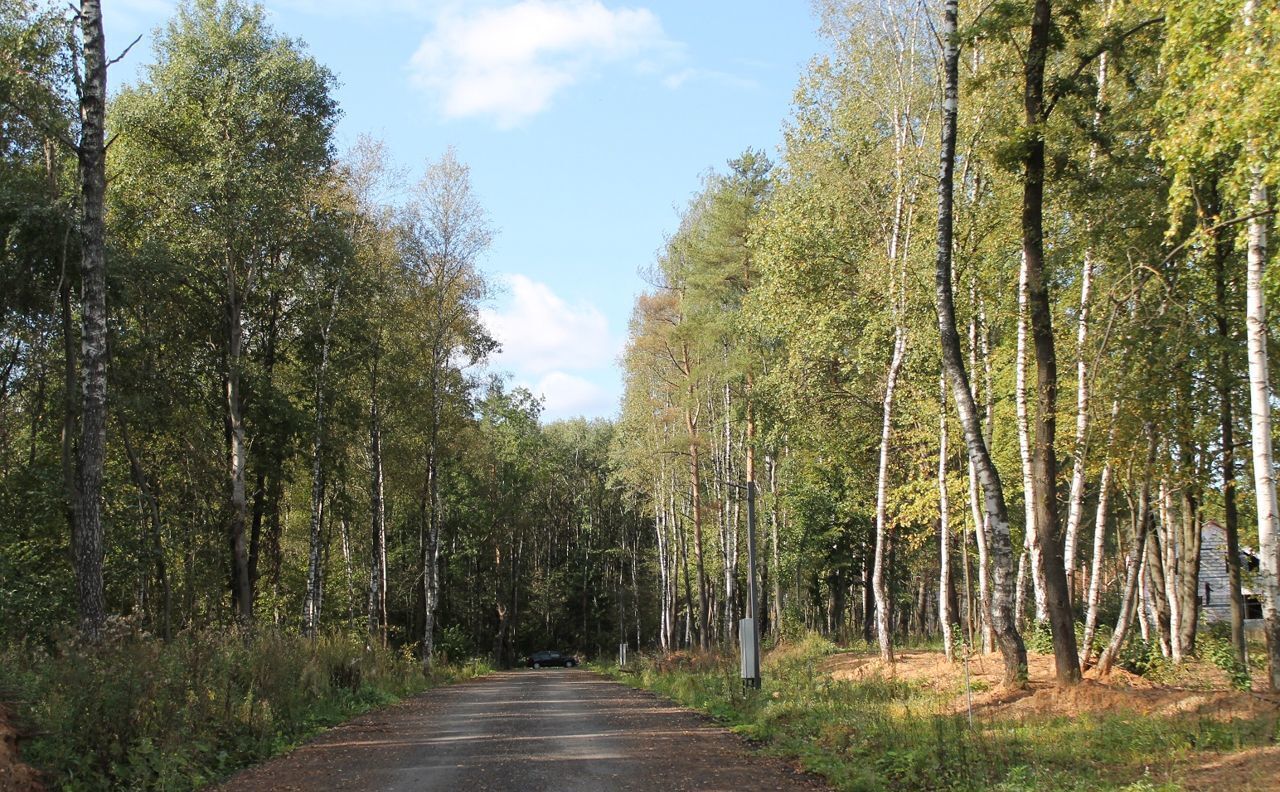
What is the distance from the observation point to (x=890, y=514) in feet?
90.3

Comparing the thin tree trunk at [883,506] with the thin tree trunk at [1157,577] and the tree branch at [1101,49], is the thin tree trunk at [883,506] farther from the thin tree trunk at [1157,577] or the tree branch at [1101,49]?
the thin tree trunk at [1157,577]

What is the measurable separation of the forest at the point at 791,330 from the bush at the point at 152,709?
0.17 m

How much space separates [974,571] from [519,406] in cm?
Result: 2834

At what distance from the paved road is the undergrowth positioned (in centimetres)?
55

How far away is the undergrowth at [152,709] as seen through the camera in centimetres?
830

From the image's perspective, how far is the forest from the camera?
11.6m

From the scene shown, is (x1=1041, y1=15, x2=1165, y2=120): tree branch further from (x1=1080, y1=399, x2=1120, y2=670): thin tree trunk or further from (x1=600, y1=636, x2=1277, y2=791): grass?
(x1=600, y1=636, x2=1277, y2=791): grass

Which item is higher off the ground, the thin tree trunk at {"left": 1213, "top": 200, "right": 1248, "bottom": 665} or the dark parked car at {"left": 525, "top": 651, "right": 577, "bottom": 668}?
the thin tree trunk at {"left": 1213, "top": 200, "right": 1248, "bottom": 665}

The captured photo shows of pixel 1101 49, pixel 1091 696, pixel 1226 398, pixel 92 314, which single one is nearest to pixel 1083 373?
pixel 1226 398

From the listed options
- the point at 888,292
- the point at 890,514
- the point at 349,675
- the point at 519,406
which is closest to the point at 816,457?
the point at 890,514

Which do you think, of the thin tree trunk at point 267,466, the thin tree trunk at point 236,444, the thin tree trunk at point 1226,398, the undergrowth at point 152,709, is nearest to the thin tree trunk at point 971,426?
the thin tree trunk at point 1226,398

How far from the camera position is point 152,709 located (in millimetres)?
9344

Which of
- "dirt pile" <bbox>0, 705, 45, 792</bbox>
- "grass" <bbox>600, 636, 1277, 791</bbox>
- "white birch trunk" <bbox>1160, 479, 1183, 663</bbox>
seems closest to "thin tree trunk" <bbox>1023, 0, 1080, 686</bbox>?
"grass" <bbox>600, 636, 1277, 791</bbox>

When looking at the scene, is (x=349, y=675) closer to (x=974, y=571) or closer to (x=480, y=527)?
(x=974, y=571)
